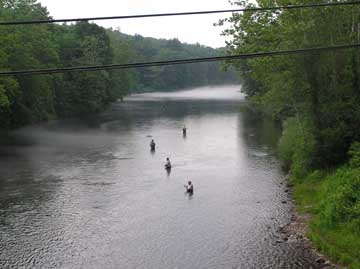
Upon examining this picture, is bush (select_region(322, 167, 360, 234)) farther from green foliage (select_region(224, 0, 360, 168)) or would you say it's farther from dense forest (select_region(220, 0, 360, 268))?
green foliage (select_region(224, 0, 360, 168))

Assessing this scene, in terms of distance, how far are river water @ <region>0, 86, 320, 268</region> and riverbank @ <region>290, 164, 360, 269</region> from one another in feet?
3.68

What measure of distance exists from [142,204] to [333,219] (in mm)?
14054

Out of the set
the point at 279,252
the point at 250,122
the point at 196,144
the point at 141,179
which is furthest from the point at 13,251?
the point at 250,122

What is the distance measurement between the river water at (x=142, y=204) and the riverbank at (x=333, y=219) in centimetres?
112

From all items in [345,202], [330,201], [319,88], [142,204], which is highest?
[319,88]

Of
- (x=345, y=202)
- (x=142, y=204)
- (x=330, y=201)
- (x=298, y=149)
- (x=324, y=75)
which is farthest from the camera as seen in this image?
(x=298, y=149)

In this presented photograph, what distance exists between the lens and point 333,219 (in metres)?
25.5

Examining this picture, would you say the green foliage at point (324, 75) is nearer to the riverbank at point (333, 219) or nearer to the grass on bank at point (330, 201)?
the grass on bank at point (330, 201)

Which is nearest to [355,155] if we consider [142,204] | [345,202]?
[345,202]

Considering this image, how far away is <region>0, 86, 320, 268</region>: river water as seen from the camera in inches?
978

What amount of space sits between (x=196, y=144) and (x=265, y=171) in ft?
59.6

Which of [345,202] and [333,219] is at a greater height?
[345,202]

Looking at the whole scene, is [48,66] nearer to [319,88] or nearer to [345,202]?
[319,88]

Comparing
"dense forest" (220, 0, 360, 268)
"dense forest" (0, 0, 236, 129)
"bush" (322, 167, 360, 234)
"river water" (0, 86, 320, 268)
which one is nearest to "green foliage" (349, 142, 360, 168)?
"dense forest" (220, 0, 360, 268)
